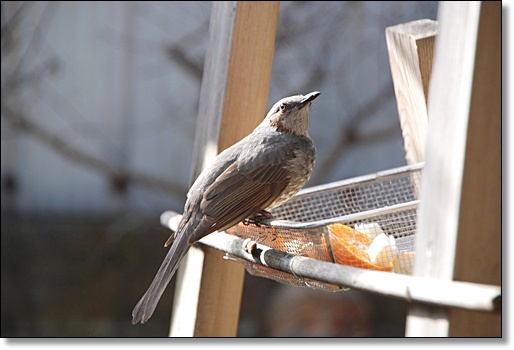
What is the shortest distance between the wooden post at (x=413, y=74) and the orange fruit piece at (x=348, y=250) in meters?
0.66

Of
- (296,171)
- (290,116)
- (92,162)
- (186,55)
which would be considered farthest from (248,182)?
(92,162)

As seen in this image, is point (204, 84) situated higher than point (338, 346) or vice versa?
point (204, 84)

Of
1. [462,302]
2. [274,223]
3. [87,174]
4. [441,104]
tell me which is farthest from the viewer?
[87,174]

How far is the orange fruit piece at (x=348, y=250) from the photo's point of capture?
1630mm

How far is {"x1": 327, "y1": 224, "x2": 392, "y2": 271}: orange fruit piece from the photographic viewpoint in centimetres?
163

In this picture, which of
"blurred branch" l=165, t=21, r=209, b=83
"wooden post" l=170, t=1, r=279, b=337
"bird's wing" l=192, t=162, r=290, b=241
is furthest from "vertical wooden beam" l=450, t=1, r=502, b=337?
"blurred branch" l=165, t=21, r=209, b=83

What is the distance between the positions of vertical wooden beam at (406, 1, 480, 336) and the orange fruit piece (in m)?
0.33

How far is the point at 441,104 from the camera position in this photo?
1.27 meters

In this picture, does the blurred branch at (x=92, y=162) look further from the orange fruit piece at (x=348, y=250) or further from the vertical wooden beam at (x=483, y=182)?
the vertical wooden beam at (x=483, y=182)

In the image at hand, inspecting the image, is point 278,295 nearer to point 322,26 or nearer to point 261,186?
point 322,26

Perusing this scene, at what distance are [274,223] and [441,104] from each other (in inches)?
22.8

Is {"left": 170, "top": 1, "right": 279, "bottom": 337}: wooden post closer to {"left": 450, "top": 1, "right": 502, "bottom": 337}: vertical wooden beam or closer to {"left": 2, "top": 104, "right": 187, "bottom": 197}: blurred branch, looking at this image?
{"left": 450, "top": 1, "right": 502, "bottom": 337}: vertical wooden beam

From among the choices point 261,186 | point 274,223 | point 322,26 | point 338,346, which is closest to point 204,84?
point 261,186

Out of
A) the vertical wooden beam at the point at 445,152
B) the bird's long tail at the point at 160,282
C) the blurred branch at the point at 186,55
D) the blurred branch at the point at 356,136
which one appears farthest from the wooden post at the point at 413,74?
the blurred branch at the point at 186,55
